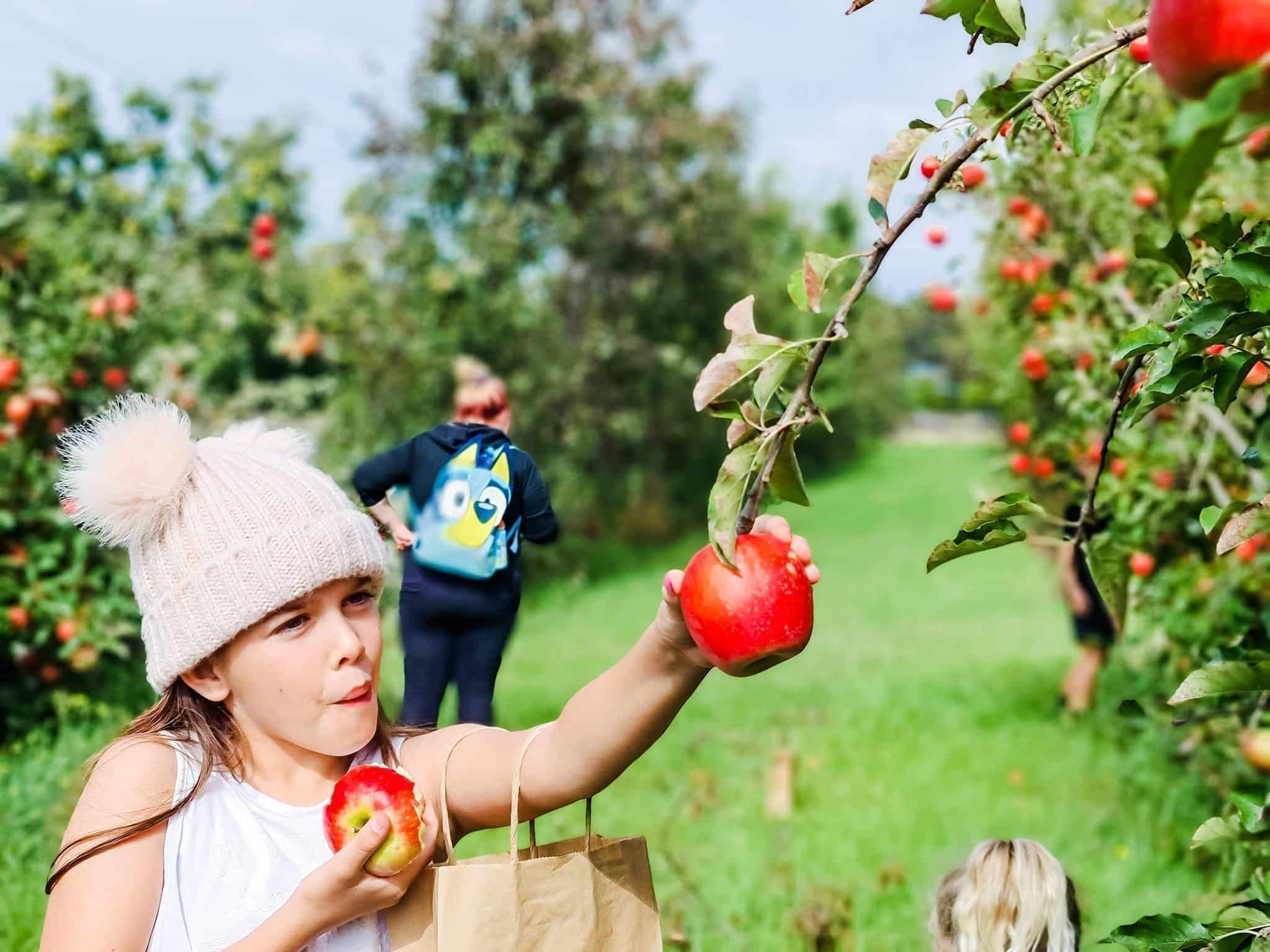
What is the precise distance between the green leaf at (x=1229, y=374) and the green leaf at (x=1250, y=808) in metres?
0.42

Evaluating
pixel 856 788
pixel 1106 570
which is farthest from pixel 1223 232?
pixel 856 788

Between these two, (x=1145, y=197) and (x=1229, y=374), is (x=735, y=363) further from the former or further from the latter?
(x=1145, y=197)

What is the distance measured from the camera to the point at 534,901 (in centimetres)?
124

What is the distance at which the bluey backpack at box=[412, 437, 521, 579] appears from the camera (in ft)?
5.85

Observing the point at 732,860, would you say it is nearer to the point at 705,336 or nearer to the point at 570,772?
the point at 570,772

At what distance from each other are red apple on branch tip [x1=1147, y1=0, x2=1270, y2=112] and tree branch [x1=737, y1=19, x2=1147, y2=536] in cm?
27

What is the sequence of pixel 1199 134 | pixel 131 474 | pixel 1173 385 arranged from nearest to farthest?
1. pixel 1199 134
2. pixel 1173 385
3. pixel 131 474

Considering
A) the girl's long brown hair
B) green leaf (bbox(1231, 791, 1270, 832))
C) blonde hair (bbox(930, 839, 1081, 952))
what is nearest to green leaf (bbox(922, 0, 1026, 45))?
green leaf (bbox(1231, 791, 1270, 832))

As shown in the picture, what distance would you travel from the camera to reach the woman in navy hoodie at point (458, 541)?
1.78 meters

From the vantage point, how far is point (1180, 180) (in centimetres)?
56

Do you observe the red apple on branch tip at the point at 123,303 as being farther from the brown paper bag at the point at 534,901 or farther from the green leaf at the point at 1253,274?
the green leaf at the point at 1253,274

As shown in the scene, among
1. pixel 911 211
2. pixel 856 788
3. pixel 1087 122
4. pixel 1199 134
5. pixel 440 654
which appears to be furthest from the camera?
pixel 856 788

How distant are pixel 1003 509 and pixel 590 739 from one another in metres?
0.50

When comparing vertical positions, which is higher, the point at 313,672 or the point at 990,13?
the point at 990,13
